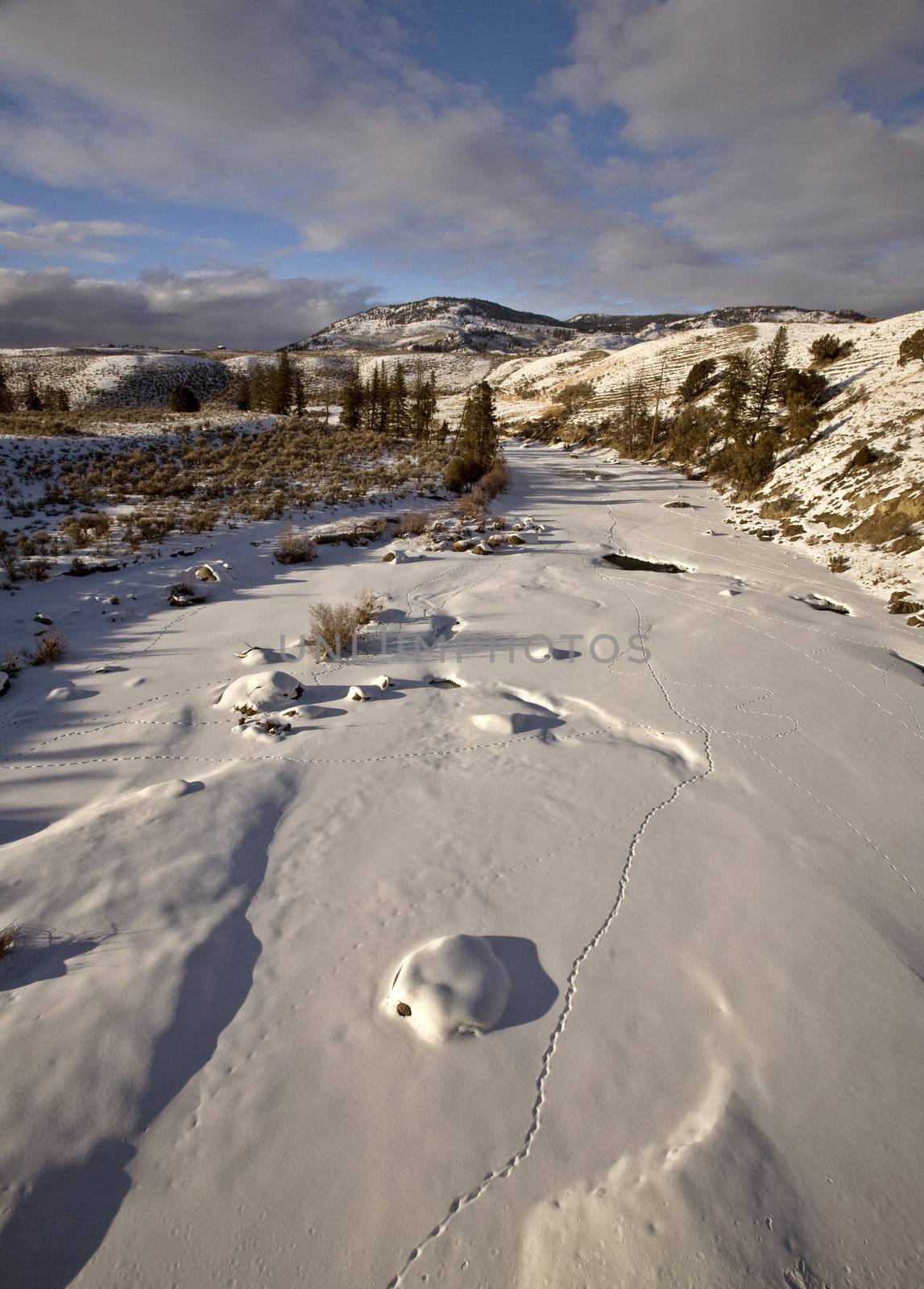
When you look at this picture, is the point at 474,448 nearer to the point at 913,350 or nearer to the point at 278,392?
the point at 913,350

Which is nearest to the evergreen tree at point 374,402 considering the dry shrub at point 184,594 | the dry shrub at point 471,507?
the dry shrub at point 471,507

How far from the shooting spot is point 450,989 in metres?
3.33

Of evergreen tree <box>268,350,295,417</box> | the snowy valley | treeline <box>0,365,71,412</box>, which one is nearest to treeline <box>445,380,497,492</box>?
the snowy valley

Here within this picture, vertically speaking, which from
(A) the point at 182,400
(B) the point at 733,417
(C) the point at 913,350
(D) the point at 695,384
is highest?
(C) the point at 913,350

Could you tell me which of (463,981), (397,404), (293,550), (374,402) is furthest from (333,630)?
(374,402)

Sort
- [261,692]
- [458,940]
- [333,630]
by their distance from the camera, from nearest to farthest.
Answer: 1. [458,940]
2. [261,692]
3. [333,630]

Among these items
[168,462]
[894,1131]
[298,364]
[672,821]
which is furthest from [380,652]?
[298,364]

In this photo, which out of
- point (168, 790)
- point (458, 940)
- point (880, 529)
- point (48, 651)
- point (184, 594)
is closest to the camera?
point (458, 940)

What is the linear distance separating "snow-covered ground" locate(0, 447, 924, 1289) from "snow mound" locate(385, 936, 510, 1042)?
25mm

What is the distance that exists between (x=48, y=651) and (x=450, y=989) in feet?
25.3

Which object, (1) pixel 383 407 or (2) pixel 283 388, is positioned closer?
(1) pixel 383 407

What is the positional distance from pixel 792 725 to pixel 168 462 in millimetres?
23722

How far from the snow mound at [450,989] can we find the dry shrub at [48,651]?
7.30 metres

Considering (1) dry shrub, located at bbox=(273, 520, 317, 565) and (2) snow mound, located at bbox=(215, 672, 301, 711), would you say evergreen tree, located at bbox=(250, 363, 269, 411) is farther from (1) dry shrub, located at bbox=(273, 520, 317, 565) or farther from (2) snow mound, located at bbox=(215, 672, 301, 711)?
(2) snow mound, located at bbox=(215, 672, 301, 711)
